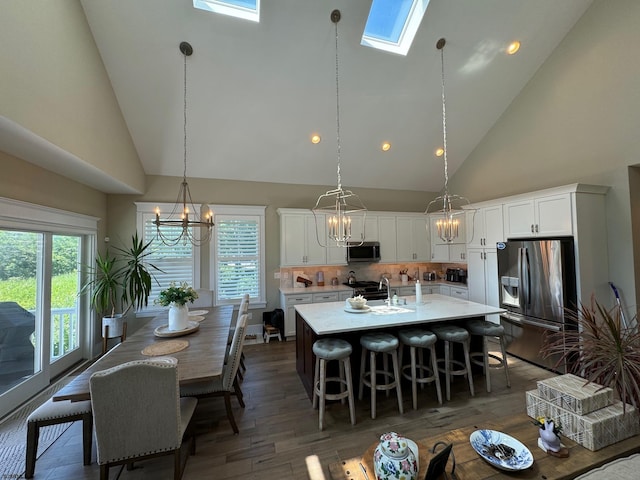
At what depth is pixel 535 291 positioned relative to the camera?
3658 mm

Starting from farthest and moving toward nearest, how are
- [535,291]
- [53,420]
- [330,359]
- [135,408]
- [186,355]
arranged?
[535,291] → [330,359] → [186,355] → [53,420] → [135,408]

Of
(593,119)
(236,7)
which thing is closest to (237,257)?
(236,7)

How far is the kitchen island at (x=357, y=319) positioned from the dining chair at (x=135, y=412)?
4.11 ft

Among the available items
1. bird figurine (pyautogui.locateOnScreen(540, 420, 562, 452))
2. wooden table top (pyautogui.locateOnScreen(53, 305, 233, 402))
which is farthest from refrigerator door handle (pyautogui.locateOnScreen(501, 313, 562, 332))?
wooden table top (pyautogui.locateOnScreen(53, 305, 233, 402))

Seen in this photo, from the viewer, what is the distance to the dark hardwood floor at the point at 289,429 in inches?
80.1

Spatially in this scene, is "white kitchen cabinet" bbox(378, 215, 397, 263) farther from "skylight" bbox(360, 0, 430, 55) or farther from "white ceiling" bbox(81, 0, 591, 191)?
"skylight" bbox(360, 0, 430, 55)

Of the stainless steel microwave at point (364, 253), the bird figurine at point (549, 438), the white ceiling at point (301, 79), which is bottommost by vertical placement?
the bird figurine at point (549, 438)

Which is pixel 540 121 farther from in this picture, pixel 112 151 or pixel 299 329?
pixel 112 151

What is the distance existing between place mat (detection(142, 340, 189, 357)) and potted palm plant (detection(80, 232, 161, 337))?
1.88m

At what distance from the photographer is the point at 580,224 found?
133 inches

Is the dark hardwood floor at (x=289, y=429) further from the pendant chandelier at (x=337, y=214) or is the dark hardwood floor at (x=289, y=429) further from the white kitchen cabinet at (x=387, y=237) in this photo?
the white kitchen cabinet at (x=387, y=237)

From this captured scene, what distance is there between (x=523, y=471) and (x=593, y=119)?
4.69 m

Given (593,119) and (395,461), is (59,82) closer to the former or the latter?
(395,461)

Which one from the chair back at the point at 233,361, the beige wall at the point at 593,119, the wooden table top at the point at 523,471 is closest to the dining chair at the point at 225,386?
the chair back at the point at 233,361
